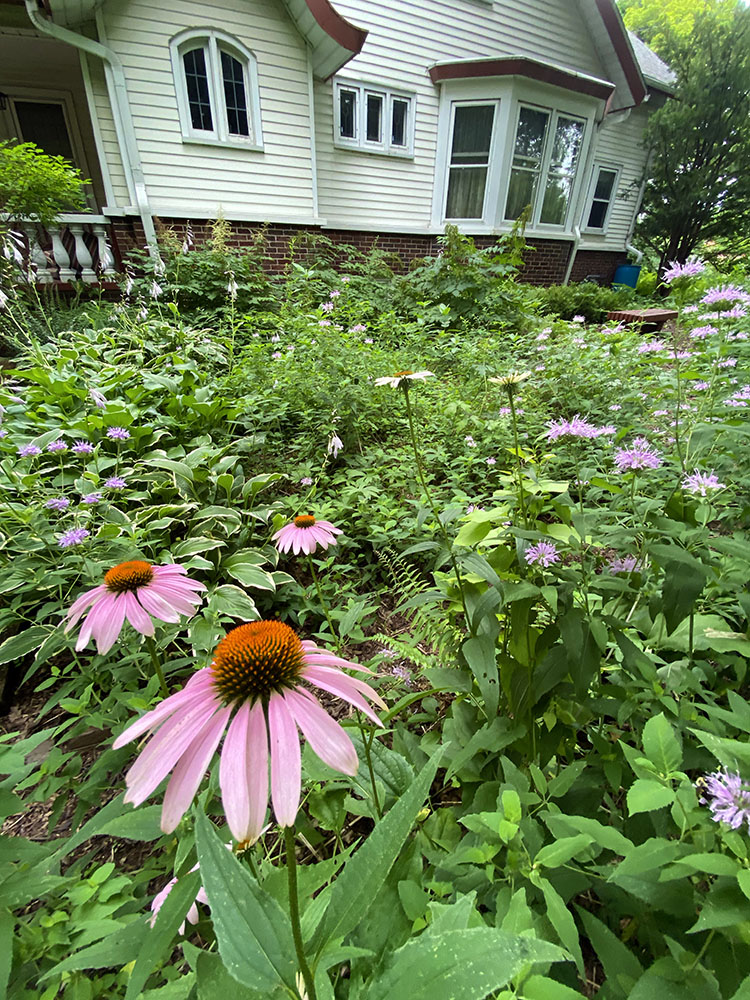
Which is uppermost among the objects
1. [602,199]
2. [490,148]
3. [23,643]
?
[490,148]

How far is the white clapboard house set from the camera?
17.0ft

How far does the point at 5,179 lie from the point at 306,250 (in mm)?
3298

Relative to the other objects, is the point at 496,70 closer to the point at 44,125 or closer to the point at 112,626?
the point at 44,125

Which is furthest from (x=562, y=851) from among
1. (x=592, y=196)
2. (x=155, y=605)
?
(x=592, y=196)

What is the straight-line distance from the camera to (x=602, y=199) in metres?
10.0

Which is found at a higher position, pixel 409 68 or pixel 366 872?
pixel 409 68

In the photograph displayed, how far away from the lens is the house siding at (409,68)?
21.6 ft

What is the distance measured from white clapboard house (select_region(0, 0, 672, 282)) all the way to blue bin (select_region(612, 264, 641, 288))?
0.90 m

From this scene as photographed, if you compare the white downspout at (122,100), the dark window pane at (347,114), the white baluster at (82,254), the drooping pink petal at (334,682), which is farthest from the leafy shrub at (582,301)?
the drooping pink petal at (334,682)

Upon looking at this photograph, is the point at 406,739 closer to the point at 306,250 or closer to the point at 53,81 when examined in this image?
the point at 306,250

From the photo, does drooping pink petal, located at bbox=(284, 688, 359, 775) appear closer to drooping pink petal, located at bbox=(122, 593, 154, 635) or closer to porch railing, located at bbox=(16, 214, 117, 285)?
drooping pink petal, located at bbox=(122, 593, 154, 635)

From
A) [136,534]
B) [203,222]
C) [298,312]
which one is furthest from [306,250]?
[136,534]

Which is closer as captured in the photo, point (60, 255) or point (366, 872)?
point (366, 872)

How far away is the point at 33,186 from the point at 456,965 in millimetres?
6517
